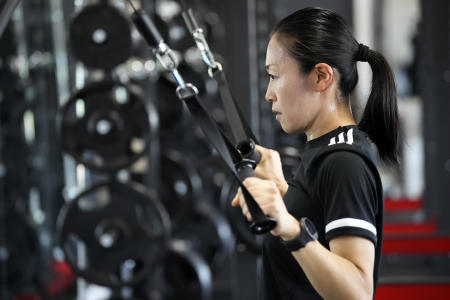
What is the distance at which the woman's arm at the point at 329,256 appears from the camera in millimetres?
986

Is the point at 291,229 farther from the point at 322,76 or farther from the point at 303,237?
the point at 322,76

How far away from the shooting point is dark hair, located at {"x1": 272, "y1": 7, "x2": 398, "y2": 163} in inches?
44.2

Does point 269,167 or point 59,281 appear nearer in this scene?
point 269,167

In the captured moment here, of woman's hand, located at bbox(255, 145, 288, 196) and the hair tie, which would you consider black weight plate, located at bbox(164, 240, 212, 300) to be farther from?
the hair tie

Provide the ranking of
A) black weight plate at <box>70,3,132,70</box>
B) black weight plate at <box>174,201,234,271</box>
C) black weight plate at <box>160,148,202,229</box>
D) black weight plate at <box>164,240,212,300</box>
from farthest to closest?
1. black weight plate at <box>174,201,234,271</box>
2. black weight plate at <box>160,148,202,229</box>
3. black weight plate at <box>164,240,212,300</box>
4. black weight plate at <box>70,3,132,70</box>

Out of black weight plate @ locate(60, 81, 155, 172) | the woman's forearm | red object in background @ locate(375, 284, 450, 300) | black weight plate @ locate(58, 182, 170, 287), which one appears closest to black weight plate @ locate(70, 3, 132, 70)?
black weight plate @ locate(60, 81, 155, 172)

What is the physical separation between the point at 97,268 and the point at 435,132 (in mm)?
2699

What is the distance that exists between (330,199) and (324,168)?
59 mm

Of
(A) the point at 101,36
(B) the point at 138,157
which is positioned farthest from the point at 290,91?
(A) the point at 101,36

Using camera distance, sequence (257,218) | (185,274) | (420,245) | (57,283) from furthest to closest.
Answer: (185,274) → (57,283) → (420,245) → (257,218)

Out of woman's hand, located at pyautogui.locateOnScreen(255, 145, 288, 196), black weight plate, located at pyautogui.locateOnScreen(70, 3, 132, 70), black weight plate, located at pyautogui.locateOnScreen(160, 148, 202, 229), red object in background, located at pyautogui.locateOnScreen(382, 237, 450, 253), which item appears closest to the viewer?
woman's hand, located at pyautogui.locateOnScreen(255, 145, 288, 196)

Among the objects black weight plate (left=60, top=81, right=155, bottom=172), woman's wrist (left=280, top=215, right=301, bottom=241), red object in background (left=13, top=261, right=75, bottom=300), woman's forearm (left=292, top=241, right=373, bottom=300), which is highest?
woman's wrist (left=280, top=215, right=301, bottom=241)

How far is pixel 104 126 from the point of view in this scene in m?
2.81

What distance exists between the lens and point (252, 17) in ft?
10.3
